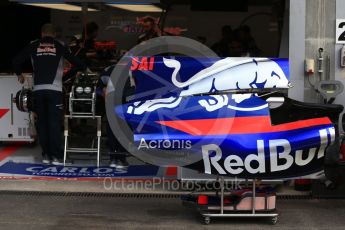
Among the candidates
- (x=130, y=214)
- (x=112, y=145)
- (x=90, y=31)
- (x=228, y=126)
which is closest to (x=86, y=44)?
(x=90, y=31)

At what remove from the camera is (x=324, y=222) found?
629 cm

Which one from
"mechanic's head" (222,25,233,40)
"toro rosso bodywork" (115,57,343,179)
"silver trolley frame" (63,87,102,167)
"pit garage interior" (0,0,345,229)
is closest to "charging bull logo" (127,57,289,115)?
"toro rosso bodywork" (115,57,343,179)

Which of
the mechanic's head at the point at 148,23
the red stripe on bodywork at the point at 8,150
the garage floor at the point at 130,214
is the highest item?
the mechanic's head at the point at 148,23

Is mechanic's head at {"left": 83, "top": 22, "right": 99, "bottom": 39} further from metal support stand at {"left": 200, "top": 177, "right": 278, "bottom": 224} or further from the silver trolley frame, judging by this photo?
metal support stand at {"left": 200, "top": 177, "right": 278, "bottom": 224}

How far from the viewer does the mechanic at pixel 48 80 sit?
841cm

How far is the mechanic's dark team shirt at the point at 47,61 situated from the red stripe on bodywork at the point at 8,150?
1328 mm

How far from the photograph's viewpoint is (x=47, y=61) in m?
8.40

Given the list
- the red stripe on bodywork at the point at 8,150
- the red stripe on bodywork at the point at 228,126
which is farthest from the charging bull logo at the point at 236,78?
the red stripe on bodywork at the point at 8,150

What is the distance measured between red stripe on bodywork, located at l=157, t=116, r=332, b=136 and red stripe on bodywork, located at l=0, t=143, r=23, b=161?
404 cm

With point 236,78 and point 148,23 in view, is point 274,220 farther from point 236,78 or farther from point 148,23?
point 148,23

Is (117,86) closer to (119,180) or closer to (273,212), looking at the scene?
(119,180)

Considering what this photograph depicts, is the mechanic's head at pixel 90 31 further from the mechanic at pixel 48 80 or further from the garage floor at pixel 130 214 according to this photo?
the garage floor at pixel 130 214

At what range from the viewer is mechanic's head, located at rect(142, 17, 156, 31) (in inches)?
453

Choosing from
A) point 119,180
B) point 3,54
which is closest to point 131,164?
point 119,180
